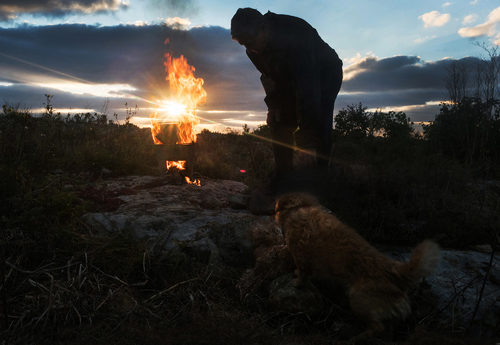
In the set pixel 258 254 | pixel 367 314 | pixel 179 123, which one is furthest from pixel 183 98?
pixel 367 314

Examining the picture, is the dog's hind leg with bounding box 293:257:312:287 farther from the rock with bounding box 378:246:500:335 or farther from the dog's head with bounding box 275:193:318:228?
the rock with bounding box 378:246:500:335

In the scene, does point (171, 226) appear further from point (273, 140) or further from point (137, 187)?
point (137, 187)

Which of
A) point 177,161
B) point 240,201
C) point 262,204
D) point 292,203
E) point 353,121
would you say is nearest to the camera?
point 292,203

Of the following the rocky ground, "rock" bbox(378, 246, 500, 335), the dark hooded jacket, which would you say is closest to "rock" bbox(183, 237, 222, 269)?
the rocky ground

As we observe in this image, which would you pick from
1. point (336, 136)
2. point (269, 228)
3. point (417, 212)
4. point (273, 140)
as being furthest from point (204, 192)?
point (336, 136)

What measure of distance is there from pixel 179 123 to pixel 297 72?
3.42 meters

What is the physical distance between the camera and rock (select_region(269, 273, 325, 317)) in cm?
215

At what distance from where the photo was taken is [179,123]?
598cm

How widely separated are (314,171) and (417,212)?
166 cm

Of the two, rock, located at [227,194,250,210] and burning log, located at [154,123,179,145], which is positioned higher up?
burning log, located at [154,123,179,145]

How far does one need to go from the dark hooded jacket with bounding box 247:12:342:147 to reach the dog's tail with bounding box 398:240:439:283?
5.95ft

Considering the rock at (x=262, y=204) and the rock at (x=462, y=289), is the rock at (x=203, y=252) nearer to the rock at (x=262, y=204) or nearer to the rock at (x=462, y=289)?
the rock at (x=262, y=204)

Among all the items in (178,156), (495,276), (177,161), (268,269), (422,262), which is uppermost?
(178,156)

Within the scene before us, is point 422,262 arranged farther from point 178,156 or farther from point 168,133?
point 168,133
